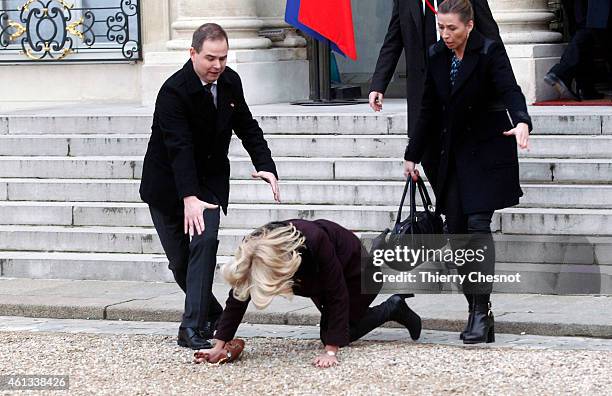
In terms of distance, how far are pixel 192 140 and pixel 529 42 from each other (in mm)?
5531

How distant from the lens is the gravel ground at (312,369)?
Result: 6250 mm

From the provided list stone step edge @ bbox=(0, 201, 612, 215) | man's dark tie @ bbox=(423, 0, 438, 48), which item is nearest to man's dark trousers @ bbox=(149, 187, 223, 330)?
man's dark tie @ bbox=(423, 0, 438, 48)

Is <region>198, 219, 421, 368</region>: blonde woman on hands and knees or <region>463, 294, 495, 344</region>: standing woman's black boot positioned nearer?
<region>198, 219, 421, 368</region>: blonde woman on hands and knees

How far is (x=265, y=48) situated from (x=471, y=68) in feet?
20.5

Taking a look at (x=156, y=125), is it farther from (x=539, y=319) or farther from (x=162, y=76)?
(x=162, y=76)

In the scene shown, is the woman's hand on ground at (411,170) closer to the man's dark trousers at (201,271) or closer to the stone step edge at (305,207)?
the man's dark trousers at (201,271)

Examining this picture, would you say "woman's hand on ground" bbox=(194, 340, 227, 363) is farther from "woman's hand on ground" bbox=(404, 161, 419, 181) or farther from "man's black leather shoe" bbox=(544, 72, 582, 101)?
"man's black leather shoe" bbox=(544, 72, 582, 101)

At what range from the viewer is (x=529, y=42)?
472 inches

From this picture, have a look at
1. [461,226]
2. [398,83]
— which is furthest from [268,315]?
[398,83]

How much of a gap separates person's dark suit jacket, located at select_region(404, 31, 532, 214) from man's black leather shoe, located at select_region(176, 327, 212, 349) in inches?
57.7

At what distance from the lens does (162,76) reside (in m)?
13.1

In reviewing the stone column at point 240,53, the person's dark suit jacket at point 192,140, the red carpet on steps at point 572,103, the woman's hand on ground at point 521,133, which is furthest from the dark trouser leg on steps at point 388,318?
the stone column at point 240,53

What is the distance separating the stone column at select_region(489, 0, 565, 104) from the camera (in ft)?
39.0

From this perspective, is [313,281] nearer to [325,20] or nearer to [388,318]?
[388,318]
